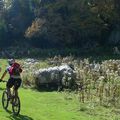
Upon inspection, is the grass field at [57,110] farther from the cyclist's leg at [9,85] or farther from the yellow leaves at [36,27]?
the yellow leaves at [36,27]

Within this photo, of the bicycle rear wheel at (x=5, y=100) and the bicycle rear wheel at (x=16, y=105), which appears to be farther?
the bicycle rear wheel at (x=5, y=100)

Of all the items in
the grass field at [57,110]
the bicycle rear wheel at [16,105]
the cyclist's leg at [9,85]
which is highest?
the cyclist's leg at [9,85]

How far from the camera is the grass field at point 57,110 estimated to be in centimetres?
1848

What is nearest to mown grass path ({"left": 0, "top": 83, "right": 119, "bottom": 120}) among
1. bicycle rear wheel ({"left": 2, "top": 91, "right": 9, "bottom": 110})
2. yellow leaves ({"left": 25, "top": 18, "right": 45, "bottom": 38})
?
bicycle rear wheel ({"left": 2, "top": 91, "right": 9, "bottom": 110})

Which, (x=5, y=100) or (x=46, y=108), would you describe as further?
(x=46, y=108)

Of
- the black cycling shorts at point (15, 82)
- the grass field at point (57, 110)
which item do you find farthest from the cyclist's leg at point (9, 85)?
the grass field at point (57, 110)

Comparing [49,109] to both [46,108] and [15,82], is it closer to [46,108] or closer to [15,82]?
[46,108]

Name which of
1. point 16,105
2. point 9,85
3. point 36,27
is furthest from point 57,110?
point 36,27

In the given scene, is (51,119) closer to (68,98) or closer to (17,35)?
(68,98)

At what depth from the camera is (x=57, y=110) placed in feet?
66.5

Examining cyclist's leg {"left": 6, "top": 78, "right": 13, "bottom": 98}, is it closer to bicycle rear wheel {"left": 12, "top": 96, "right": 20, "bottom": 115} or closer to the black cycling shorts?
the black cycling shorts

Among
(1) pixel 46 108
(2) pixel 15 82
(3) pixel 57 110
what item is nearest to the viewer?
(2) pixel 15 82

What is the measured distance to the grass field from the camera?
18484mm

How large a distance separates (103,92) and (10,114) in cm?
677
